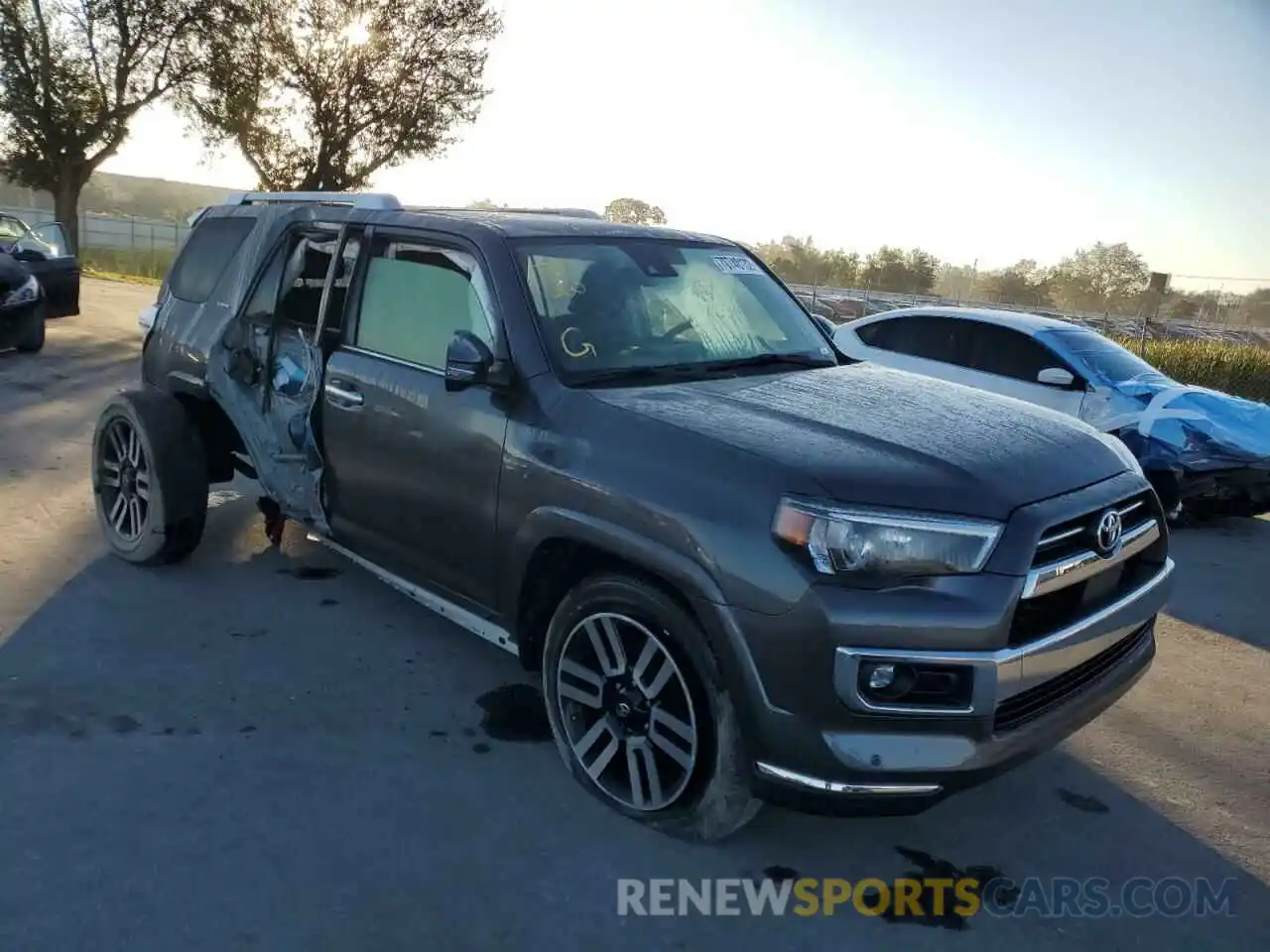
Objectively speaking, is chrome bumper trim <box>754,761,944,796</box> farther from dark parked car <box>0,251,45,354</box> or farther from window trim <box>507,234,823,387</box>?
dark parked car <box>0,251,45,354</box>

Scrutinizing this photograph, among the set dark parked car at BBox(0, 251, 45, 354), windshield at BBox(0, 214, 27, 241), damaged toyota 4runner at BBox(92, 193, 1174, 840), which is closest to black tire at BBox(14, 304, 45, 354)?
dark parked car at BBox(0, 251, 45, 354)

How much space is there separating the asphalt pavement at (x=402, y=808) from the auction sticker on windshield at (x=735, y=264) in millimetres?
1953

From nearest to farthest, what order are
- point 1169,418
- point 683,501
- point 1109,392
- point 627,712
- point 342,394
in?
point 683,501 < point 627,712 < point 342,394 < point 1169,418 < point 1109,392

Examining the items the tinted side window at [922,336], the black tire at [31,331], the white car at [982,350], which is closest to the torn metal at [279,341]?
the white car at [982,350]

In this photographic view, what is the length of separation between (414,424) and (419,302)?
1.67 ft

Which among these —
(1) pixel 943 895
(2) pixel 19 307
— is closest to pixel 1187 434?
(1) pixel 943 895

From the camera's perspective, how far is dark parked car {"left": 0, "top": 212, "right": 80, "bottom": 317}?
12.7 metres

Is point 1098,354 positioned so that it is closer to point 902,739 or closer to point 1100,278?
point 902,739

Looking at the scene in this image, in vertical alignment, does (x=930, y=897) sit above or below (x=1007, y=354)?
below

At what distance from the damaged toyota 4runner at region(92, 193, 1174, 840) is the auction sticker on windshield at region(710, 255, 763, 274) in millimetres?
17

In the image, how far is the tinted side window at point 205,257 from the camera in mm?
5109

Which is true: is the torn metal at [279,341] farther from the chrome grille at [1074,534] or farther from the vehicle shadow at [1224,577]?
the vehicle shadow at [1224,577]

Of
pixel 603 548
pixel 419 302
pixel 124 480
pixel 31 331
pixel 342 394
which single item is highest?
pixel 419 302

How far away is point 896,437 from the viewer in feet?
9.83
